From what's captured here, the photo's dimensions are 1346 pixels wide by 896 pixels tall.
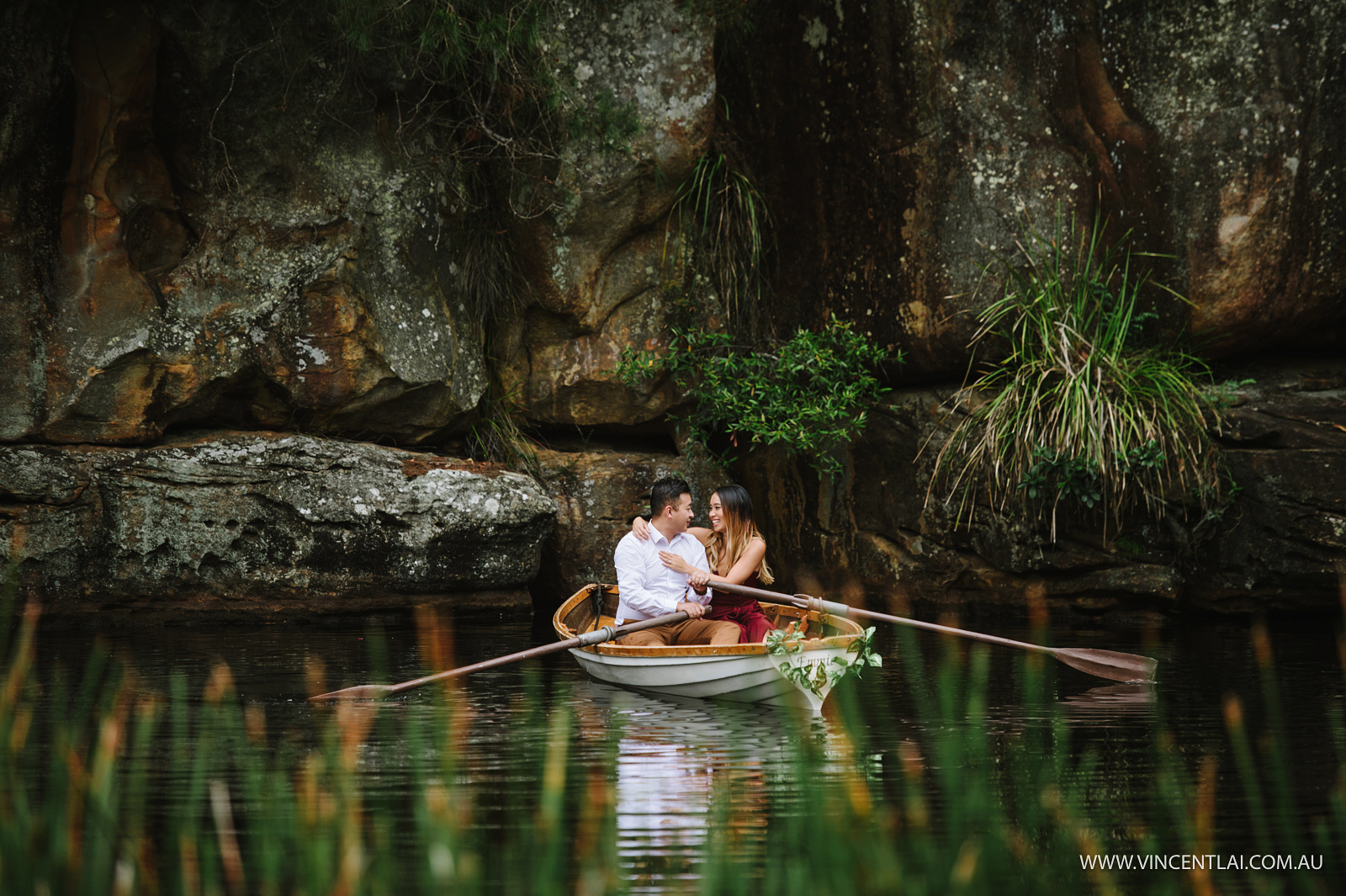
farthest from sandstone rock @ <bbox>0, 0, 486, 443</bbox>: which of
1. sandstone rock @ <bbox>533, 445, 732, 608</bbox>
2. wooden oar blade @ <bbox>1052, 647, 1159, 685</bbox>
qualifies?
wooden oar blade @ <bbox>1052, 647, 1159, 685</bbox>

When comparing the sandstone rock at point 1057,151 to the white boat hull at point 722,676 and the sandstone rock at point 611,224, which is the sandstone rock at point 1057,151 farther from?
the white boat hull at point 722,676

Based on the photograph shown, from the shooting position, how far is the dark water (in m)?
4.21

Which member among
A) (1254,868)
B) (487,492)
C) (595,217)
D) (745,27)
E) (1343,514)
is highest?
(745,27)

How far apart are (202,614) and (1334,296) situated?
29.3 ft

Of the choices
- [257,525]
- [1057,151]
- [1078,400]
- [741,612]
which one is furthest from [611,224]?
[741,612]

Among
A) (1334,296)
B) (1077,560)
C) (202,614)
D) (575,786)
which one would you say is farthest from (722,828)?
(1334,296)

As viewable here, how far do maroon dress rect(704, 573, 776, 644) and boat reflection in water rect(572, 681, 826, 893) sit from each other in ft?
2.32

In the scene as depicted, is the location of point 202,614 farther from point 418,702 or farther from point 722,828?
point 722,828

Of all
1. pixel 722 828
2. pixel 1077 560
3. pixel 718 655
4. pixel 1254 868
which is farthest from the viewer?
pixel 1077 560

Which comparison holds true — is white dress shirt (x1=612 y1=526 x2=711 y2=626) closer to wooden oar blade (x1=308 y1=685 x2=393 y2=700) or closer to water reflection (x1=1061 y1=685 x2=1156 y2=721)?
wooden oar blade (x1=308 y1=685 x2=393 y2=700)

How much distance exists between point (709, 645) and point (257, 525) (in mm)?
4652

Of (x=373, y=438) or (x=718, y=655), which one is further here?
(x=373, y=438)

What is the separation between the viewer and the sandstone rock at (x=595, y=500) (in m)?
10.3

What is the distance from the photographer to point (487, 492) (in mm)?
9594
